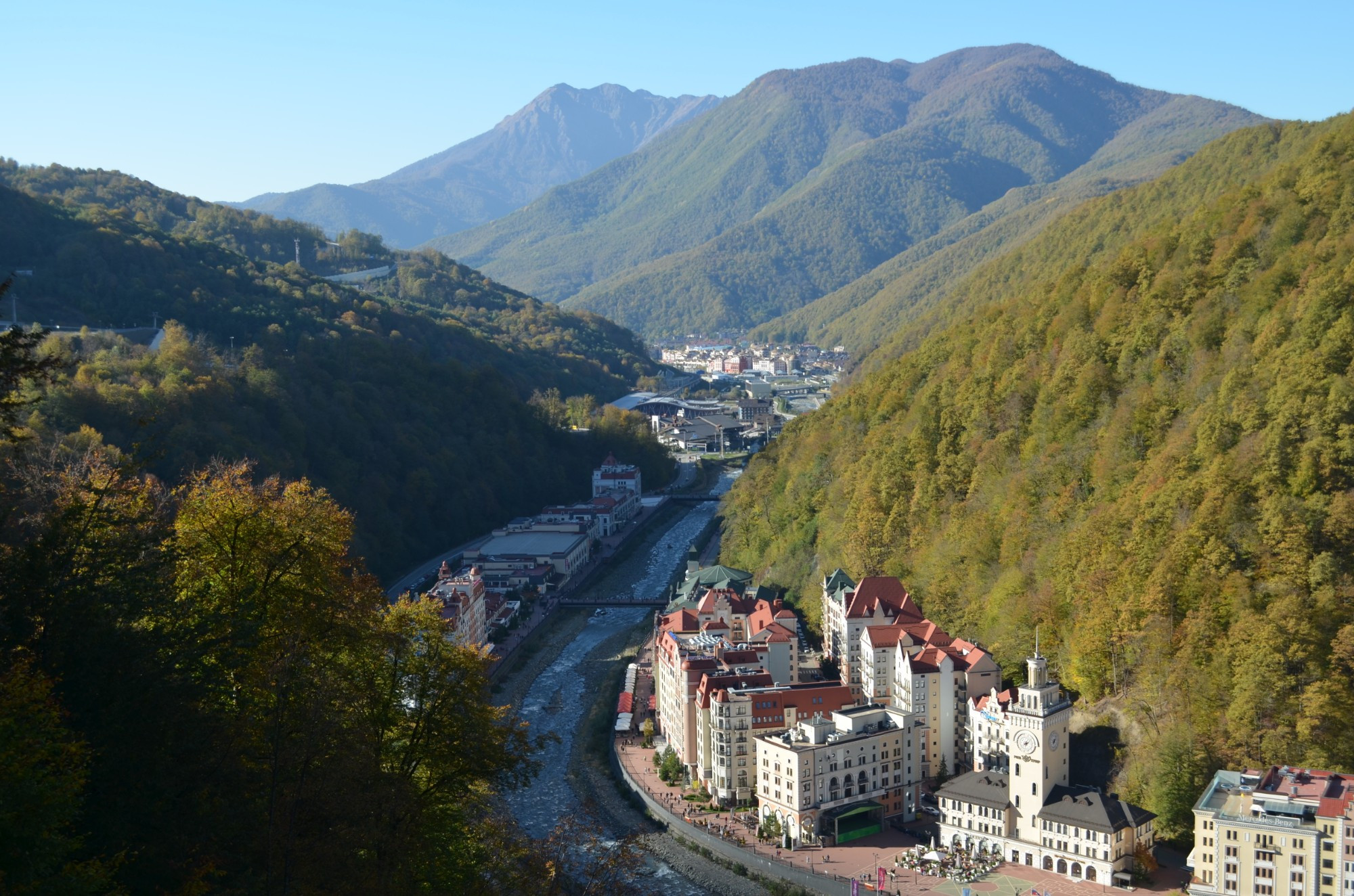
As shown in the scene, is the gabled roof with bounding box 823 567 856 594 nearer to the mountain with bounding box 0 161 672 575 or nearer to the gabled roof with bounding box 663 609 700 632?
the gabled roof with bounding box 663 609 700 632

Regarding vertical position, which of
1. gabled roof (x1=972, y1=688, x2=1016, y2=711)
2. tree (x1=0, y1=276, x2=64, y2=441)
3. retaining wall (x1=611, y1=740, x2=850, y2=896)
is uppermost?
tree (x1=0, y1=276, x2=64, y2=441)

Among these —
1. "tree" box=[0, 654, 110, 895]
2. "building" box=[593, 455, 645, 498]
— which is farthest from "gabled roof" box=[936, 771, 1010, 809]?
"building" box=[593, 455, 645, 498]

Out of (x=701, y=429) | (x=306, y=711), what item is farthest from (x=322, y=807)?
(x=701, y=429)

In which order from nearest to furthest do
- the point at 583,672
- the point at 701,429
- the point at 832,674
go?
the point at 832,674 → the point at 583,672 → the point at 701,429

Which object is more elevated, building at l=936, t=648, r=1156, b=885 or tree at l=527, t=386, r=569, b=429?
tree at l=527, t=386, r=569, b=429

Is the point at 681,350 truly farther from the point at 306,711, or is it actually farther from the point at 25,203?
the point at 306,711

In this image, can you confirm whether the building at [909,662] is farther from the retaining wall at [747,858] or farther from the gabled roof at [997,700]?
the retaining wall at [747,858]
